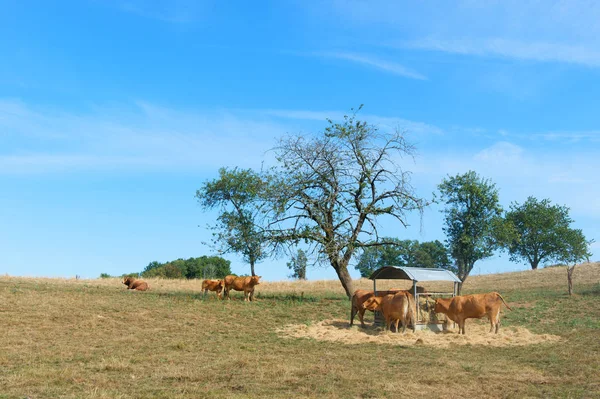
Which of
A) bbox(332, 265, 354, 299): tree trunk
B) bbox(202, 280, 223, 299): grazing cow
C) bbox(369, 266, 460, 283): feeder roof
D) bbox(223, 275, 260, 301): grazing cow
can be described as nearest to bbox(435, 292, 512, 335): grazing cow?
bbox(369, 266, 460, 283): feeder roof

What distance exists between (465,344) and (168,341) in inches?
380

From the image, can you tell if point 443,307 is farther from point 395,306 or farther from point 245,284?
point 245,284

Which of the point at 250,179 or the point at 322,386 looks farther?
the point at 250,179

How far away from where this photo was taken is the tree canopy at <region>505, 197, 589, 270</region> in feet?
214

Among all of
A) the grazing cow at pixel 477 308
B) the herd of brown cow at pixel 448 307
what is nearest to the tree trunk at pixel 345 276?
the herd of brown cow at pixel 448 307

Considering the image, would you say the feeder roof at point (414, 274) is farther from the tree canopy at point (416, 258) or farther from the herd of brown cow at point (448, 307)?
the tree canopy at point (416, 258)

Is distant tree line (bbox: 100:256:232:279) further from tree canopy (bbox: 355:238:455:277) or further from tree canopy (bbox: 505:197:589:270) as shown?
tree canopy (bbox: 505:197:589:270)

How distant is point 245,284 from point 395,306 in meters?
9.78

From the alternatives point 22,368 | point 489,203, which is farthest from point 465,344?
point 489,203

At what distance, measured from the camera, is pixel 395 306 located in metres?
19.6

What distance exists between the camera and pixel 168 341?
687 inches

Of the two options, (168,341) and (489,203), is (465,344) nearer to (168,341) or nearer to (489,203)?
(168,341)

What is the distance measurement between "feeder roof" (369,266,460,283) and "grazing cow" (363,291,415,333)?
1660mm

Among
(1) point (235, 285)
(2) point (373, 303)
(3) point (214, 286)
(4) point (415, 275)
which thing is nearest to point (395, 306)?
(2) point (373, 303)
